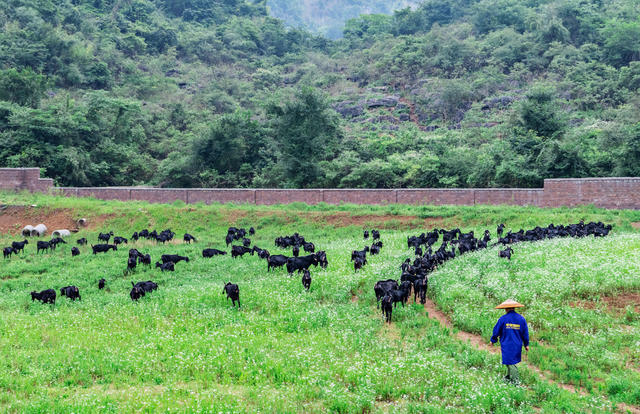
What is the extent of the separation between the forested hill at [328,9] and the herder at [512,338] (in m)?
172

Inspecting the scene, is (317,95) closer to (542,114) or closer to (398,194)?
(398,194)

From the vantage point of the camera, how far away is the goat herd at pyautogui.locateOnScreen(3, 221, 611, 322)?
16281mm

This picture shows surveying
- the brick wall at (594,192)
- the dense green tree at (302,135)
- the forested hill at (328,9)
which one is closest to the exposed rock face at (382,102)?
the dense green tree at (302,135)

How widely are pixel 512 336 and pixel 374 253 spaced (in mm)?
13394

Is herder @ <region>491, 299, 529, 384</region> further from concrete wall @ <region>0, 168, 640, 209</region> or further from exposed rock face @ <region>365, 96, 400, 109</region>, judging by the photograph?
exposed rock face @ <region>365, 96, 400, 109</region>

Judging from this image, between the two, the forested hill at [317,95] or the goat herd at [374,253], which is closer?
the goat herd at [374,253]

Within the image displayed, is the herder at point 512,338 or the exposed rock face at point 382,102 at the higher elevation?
the exposed rock face at point 382,102

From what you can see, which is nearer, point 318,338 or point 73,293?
point 318,338

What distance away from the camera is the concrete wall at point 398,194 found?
31.5m

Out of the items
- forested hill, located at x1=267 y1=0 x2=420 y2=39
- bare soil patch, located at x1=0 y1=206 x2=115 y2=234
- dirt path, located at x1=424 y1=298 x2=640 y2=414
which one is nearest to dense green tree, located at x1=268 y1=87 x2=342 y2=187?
bare soil patch, located at x1=0 y1=206 x2=115 y2=234

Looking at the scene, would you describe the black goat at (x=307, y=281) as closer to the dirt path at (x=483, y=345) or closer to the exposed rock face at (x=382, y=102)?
the dirt path at (x=483, y=345)

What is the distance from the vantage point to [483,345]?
41.8 ft

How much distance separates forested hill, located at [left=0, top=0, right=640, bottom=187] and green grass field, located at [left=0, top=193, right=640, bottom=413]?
1965 cm

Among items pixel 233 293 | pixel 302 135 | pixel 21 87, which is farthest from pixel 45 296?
pixel 21 87
